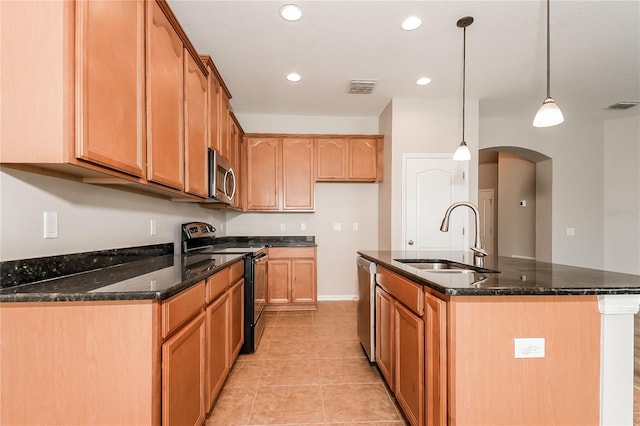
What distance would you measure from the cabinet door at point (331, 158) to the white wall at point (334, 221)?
344 millimetres

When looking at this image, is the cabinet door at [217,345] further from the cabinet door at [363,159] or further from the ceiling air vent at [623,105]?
the ceiling air vent at [623,105]

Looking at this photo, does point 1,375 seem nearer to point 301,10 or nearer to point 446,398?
point 446,398

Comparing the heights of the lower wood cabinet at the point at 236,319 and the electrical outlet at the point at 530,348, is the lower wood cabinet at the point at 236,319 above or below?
below

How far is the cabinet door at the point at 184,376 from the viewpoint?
1.22 m

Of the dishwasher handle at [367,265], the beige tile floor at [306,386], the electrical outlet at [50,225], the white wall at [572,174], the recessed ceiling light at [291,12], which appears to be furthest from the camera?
the white wall at [572,174]

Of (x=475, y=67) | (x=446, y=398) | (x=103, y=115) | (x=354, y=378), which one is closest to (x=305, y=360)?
(x=354, y=378)

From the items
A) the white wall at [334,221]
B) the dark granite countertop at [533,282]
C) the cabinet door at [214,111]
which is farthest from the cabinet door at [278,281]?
the dark granite countertop at [533,282]

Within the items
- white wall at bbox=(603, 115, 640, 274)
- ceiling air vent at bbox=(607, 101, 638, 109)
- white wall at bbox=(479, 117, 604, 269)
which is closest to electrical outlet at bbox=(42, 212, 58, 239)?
white wall at bbox=(479, 117, 604, 269)

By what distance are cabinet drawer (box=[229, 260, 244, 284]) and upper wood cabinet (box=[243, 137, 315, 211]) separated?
171 centimetres

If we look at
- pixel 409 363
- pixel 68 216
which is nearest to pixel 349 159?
pixel 409 363

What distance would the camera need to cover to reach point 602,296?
1257mm

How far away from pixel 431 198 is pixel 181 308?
340cm

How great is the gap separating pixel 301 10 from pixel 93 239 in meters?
2.07

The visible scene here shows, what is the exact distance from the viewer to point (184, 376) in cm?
140
